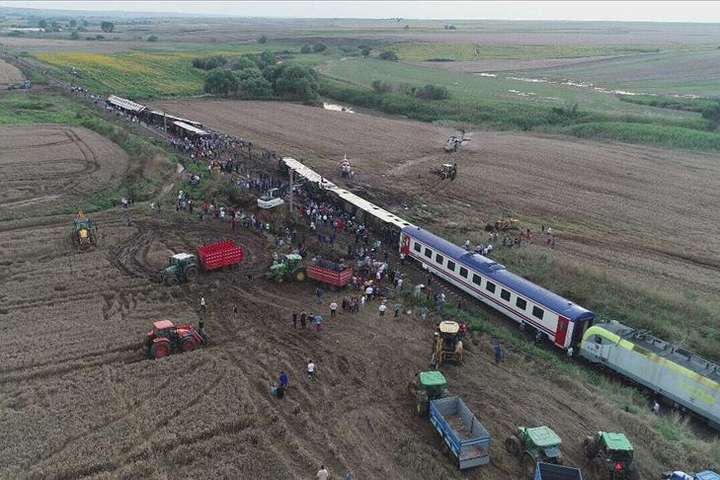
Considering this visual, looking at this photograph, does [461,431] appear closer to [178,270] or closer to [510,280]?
[510,280]

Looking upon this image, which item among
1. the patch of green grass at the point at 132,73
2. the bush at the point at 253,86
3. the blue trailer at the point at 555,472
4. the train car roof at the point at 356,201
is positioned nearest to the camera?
the blue trailer at the point at 555,472

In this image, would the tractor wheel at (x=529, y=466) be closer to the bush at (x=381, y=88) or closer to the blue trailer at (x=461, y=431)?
the blue trailer at (x=461, y=431)

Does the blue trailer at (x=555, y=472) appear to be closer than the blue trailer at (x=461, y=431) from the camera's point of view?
Yes

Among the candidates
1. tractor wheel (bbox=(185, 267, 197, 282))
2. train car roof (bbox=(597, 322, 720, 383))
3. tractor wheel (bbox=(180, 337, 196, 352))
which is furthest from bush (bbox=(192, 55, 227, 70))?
train car roof (bbox=(597, 322, 720, 383))

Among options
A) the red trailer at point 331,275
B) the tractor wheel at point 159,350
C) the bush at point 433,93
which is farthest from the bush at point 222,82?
the tractor wheel at point 159,350

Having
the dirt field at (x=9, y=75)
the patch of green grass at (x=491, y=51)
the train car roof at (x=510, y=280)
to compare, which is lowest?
the train car roof at (x=510, y=280)

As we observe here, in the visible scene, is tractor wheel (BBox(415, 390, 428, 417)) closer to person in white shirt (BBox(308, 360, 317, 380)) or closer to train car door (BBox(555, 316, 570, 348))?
person in white shirt (BBox(308, 360, 317, 380))
